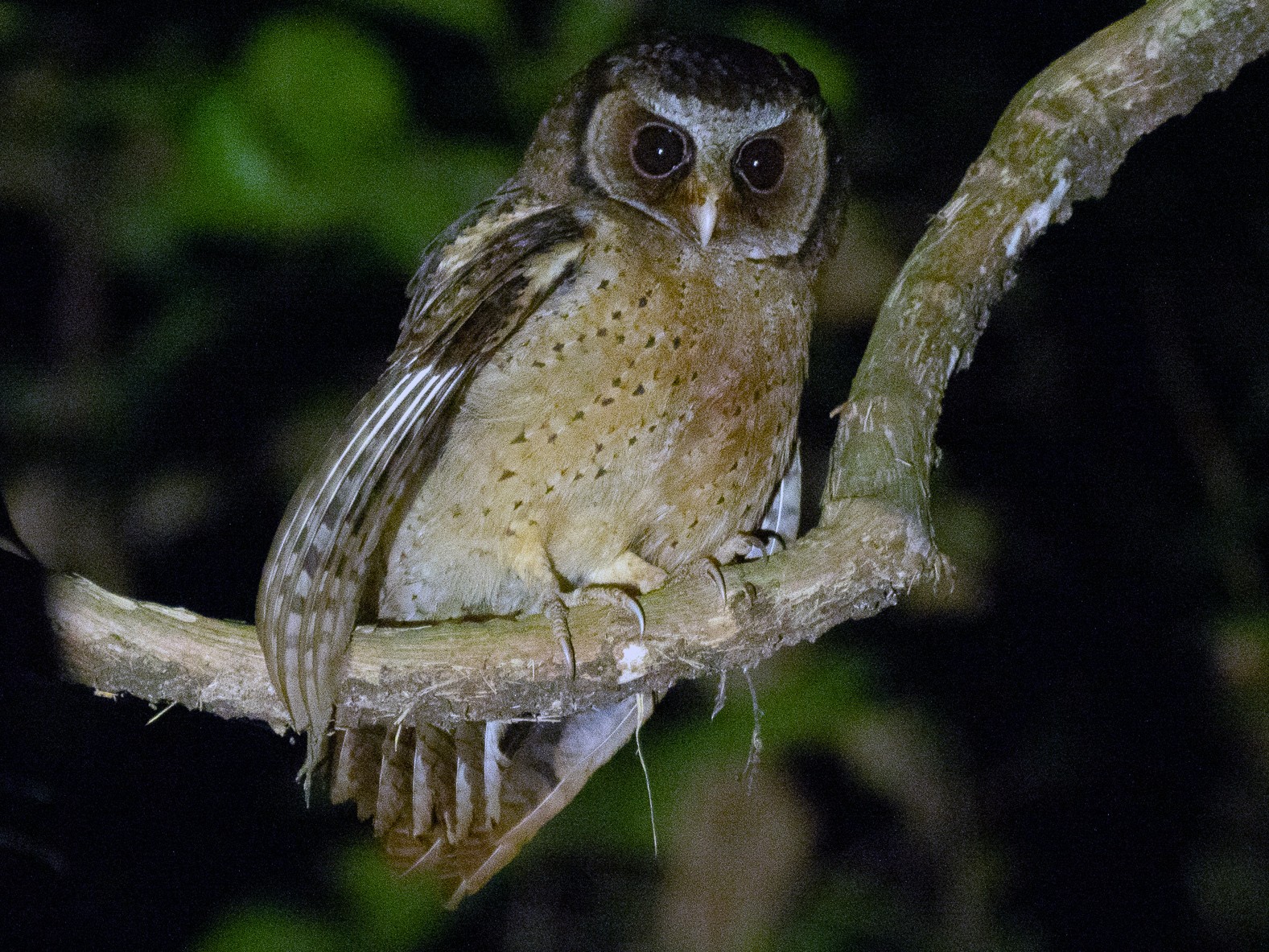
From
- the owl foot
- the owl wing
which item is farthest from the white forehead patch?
the owl foot

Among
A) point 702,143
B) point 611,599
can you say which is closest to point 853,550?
point 611,599

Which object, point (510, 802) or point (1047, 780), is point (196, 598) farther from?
Result: point (1047, 780)

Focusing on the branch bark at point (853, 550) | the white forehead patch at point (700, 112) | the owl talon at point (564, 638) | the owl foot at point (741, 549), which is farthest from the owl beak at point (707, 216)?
the owl talon at point (564, 638)

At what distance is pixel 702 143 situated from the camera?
1.61 m

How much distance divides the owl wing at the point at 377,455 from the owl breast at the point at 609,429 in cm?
5

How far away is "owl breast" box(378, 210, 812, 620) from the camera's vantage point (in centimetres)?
149

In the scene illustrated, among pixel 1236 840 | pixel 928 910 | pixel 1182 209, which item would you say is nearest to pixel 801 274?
pixel 1182 209

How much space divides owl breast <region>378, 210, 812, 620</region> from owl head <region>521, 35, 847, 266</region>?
6 centimetres

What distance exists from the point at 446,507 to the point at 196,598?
1.12 m

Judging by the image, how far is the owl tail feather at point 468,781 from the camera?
1592 millimetres

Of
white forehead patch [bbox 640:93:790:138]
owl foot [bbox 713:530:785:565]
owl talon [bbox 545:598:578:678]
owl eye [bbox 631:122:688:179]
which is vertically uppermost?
white forehead patch [bbox 640:93:790:138]

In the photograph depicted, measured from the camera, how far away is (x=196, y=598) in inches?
95.0

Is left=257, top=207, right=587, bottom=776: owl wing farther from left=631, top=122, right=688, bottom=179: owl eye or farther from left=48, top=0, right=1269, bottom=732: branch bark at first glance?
left=631, top=122, right=688, bottom=179: owl eye

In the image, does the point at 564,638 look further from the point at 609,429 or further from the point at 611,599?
the point at 609,429
